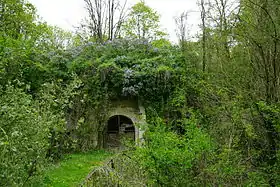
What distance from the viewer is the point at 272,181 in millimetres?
4125

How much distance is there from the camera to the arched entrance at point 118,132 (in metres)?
12.6

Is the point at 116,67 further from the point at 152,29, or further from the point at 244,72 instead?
the point at 152,29

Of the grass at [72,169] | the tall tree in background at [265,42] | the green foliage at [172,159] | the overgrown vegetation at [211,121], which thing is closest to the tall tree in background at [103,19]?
the overgrown vegetation at [211,121]

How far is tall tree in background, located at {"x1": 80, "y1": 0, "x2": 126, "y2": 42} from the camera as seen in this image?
1894cm

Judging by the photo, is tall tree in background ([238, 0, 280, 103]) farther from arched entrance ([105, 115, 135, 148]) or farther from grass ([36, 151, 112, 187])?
arched entrance ([105, 115, 135, 148])

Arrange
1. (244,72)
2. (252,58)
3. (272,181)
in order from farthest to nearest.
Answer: (244,72) < (252,58) < (272,181)

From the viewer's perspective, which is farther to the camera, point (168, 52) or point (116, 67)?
point (168, 52)

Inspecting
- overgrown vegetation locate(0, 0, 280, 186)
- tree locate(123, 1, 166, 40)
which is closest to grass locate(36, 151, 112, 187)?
overgrown vegetation locate(0, 0, 280, 186)

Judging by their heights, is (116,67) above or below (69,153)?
above

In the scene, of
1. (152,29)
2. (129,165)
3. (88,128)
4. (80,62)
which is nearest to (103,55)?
(80,62)

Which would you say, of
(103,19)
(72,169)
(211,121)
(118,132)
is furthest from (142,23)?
(211,121)

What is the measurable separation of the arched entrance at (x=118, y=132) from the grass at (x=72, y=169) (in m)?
1.40

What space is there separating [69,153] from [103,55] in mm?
4438

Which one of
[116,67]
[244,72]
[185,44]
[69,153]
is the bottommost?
[69,153]
